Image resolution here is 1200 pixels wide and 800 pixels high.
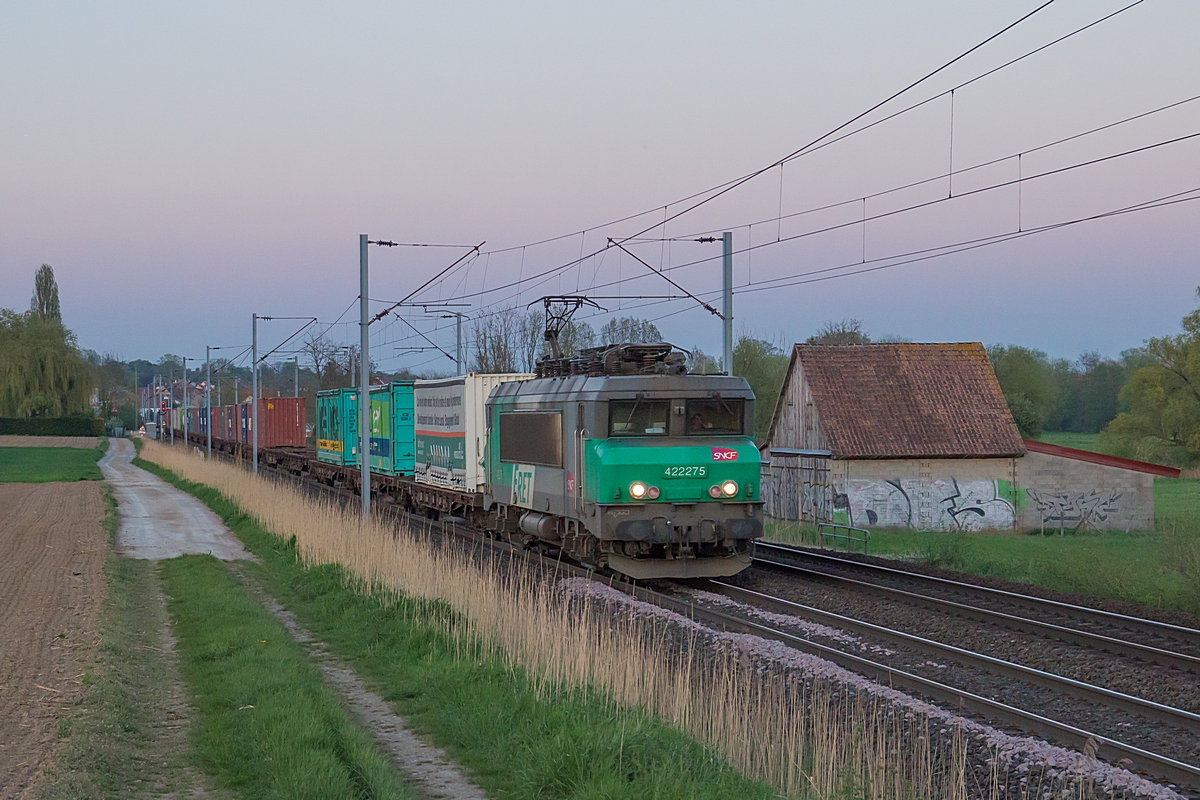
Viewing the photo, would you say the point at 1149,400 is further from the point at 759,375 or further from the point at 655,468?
the point at 655,468

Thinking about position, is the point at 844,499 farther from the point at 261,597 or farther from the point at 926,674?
the point at 926,674

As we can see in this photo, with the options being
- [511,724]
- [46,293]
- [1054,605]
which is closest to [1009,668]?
[1054,605]

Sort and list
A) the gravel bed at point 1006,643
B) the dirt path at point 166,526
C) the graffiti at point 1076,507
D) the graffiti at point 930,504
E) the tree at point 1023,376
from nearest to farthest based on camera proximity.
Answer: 1. the gravel bed at point 1006,643
2. the dirt path at point 166,526
3. the graffiti at point 930,504
4. the graffiti at point 1076,507
5. the tree at point 1023,376

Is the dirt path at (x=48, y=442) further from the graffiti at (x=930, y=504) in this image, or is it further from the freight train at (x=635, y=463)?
the freight train at (x=635, y=463)

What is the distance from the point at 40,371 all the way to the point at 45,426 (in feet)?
23.6

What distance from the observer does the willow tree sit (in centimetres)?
9244

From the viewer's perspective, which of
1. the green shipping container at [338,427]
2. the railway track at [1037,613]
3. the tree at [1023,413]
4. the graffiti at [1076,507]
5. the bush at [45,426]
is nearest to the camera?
the railway track at [1037,613]

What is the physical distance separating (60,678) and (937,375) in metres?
32.3

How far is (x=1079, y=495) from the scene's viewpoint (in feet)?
118

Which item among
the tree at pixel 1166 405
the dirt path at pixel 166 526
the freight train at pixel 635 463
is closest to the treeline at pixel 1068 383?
the tree at pixel 1166 405

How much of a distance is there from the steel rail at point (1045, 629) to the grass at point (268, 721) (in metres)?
7.94

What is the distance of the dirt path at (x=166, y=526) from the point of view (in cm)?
2428

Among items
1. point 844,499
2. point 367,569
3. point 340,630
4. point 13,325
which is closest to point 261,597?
point 367,569

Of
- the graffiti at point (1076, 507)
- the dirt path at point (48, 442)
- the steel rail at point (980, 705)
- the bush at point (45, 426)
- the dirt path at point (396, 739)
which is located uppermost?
the bush at point (45, 426)
